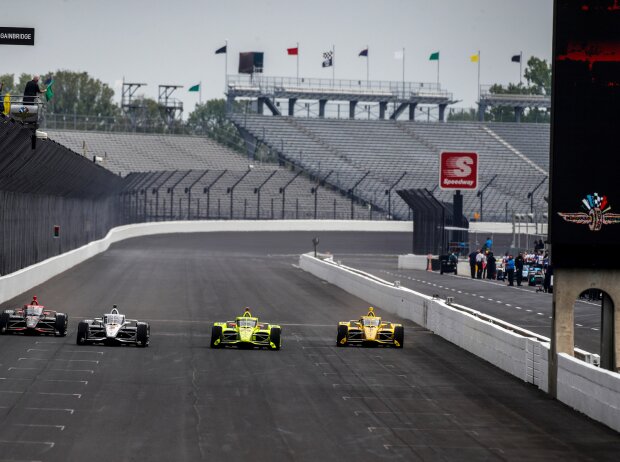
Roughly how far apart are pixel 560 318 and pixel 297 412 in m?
5.19

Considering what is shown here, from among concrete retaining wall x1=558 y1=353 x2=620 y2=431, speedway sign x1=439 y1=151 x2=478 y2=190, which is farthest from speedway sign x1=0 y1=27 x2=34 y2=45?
speedway sign x1=439 y1=151 x2=478 y2=190

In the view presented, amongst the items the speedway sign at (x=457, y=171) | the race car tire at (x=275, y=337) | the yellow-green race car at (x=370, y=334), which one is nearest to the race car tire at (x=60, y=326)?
the race car tire at (x=275, y=337)

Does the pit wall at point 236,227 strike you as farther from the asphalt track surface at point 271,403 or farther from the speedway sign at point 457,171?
the asphalt track surface at point 271,403

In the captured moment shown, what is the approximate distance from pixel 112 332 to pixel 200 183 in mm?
63670

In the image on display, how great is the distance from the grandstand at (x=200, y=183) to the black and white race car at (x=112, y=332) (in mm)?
49276

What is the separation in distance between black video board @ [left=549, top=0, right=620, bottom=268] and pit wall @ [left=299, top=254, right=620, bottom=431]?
1989 millimetres

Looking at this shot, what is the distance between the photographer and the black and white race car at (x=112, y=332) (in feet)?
81.4

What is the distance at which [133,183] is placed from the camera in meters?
77.1

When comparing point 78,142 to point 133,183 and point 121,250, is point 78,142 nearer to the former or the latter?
point 133,183

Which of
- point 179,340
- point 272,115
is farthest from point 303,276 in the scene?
point 272,115

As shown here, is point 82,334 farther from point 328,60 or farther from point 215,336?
point 328,60

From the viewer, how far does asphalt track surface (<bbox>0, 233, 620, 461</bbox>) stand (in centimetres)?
1470

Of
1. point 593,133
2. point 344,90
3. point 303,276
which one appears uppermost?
point 344,90

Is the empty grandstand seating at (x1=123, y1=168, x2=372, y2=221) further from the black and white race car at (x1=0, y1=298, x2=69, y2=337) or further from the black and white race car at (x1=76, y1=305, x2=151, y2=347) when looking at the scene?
the black and white race car at (x1=76, y1=305, x2=151, y2=347)
